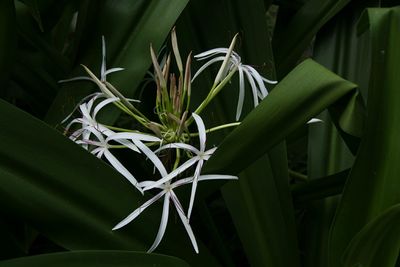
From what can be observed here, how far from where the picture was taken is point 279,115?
485 mm

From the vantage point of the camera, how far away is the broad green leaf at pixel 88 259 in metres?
0.44

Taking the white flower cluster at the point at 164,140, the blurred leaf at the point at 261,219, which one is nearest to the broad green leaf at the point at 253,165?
the blurred leaf at the point at 261,219

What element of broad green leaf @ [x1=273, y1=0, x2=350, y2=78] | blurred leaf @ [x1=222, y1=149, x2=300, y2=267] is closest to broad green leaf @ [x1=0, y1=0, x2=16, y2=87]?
blurred leaf @ [x1=222, y1=149, x2=300, y2=267]

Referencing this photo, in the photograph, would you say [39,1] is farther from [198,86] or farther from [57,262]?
[57,262]

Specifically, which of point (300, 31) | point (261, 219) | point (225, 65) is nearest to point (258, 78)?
point (225, 65)

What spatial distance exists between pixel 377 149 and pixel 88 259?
0.27 meters

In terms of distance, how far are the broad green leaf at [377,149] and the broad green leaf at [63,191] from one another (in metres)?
0.18

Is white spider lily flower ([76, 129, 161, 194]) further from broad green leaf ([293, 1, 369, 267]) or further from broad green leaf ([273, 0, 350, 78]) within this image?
broad green leaf ([273, 0, 350, 78])

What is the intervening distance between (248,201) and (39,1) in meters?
0.30

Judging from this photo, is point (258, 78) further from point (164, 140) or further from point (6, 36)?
point (6, 36)

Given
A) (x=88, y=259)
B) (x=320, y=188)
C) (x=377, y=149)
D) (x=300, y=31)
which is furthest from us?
(x=300, y=31)

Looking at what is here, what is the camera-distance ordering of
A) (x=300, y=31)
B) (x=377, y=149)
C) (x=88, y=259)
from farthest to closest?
(x=300, y=31) < (x=377, y=149) < (x=88, y=259)

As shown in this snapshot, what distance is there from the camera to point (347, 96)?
→ 522mm

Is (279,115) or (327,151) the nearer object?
(279,115)
